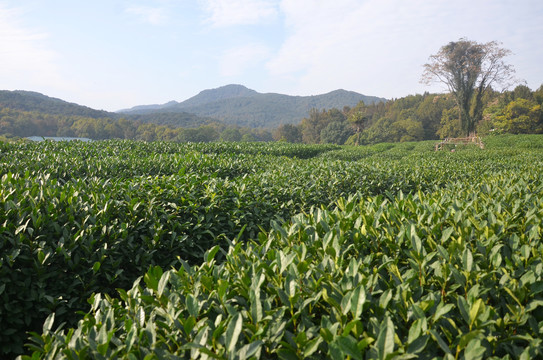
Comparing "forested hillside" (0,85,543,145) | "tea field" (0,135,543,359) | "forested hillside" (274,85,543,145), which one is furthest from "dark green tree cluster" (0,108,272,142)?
"tea field" (0,135,543,359)

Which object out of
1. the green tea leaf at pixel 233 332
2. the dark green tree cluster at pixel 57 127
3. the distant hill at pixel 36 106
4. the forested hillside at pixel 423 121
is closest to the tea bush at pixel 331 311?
the green tea leaf at pixel 233 332

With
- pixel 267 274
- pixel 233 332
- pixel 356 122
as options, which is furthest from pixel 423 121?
pixel 233 332

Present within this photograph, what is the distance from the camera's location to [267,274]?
1.63 m

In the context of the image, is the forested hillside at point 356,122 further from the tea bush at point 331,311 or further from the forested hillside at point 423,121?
the tea bush at point 331,311

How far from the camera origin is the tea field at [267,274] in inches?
46.1

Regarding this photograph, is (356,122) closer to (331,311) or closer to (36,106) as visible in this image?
(331,311)

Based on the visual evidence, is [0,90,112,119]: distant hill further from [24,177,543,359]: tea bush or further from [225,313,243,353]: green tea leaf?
[225,313,243,353]: green tea leaf

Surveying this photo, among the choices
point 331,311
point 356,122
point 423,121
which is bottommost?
point 331,311

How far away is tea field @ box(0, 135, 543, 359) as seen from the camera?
1172 millimetres

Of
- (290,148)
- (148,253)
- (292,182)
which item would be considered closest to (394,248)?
(148,253)

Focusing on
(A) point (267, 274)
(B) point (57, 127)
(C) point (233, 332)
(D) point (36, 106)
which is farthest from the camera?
(D) point (36, 106)

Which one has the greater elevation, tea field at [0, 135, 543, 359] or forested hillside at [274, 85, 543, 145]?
forested hillside at [274, 85, 543, 145]

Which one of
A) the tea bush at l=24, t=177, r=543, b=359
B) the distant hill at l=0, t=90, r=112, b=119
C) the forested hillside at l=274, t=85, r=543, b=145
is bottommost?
the tea bush at l=24, t=177, r=543, b=359

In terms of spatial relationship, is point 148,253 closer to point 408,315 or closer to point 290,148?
point 408,315
